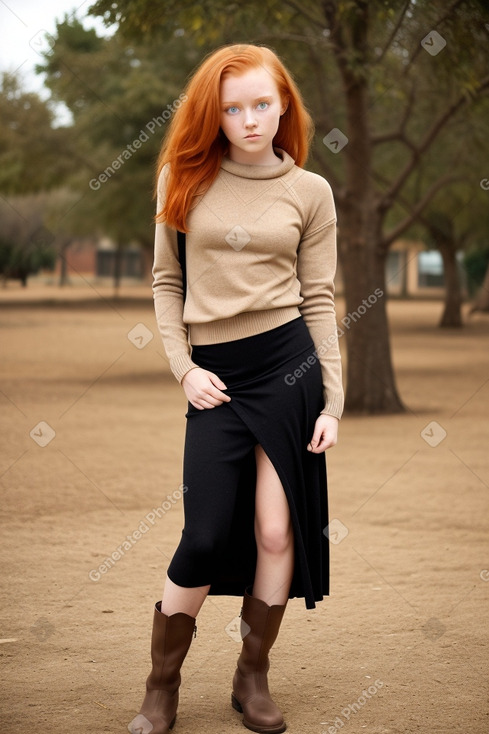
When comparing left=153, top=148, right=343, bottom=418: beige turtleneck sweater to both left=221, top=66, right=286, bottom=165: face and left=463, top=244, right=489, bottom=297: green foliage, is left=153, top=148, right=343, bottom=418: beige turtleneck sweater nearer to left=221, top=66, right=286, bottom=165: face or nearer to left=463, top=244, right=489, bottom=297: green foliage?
left=221, top=66, right=286, bottom=165: face

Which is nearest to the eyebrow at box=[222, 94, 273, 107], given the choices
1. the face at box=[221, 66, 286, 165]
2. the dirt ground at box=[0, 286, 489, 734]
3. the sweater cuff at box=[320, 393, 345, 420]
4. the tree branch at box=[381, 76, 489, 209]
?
the face at box=[221, 66, 286, 165]

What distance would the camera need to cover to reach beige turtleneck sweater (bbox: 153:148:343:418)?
296 cm

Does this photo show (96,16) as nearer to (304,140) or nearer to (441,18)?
(441,18)

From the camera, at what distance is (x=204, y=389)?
9.82 feet

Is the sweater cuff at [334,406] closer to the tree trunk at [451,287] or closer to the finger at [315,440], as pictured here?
the finger at [315,440]

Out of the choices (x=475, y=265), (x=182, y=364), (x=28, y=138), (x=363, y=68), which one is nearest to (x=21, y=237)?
(x=475, y=265)

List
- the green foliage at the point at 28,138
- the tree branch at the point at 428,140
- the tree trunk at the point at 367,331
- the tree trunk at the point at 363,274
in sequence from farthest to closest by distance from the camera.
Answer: the green foliage at the point at 28,138 → the tree trunk at the point at 367,331 → the tree trunk at the point at 363,274 → the tree branch at the point at 428,140

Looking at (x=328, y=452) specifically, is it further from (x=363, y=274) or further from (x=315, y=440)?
(x=315, y=440)

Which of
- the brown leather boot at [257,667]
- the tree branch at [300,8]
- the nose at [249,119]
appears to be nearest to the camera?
the nose at [249,119]

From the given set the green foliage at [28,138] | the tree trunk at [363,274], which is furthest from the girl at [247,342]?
the green foliage at [28,138]

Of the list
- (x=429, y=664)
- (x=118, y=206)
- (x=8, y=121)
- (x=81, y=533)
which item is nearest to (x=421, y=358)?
(x=118, y=206)

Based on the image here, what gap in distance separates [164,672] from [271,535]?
527 millimetres

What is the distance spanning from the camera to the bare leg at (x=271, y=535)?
3027 millimetres

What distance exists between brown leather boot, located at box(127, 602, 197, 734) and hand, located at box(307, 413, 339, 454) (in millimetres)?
632
